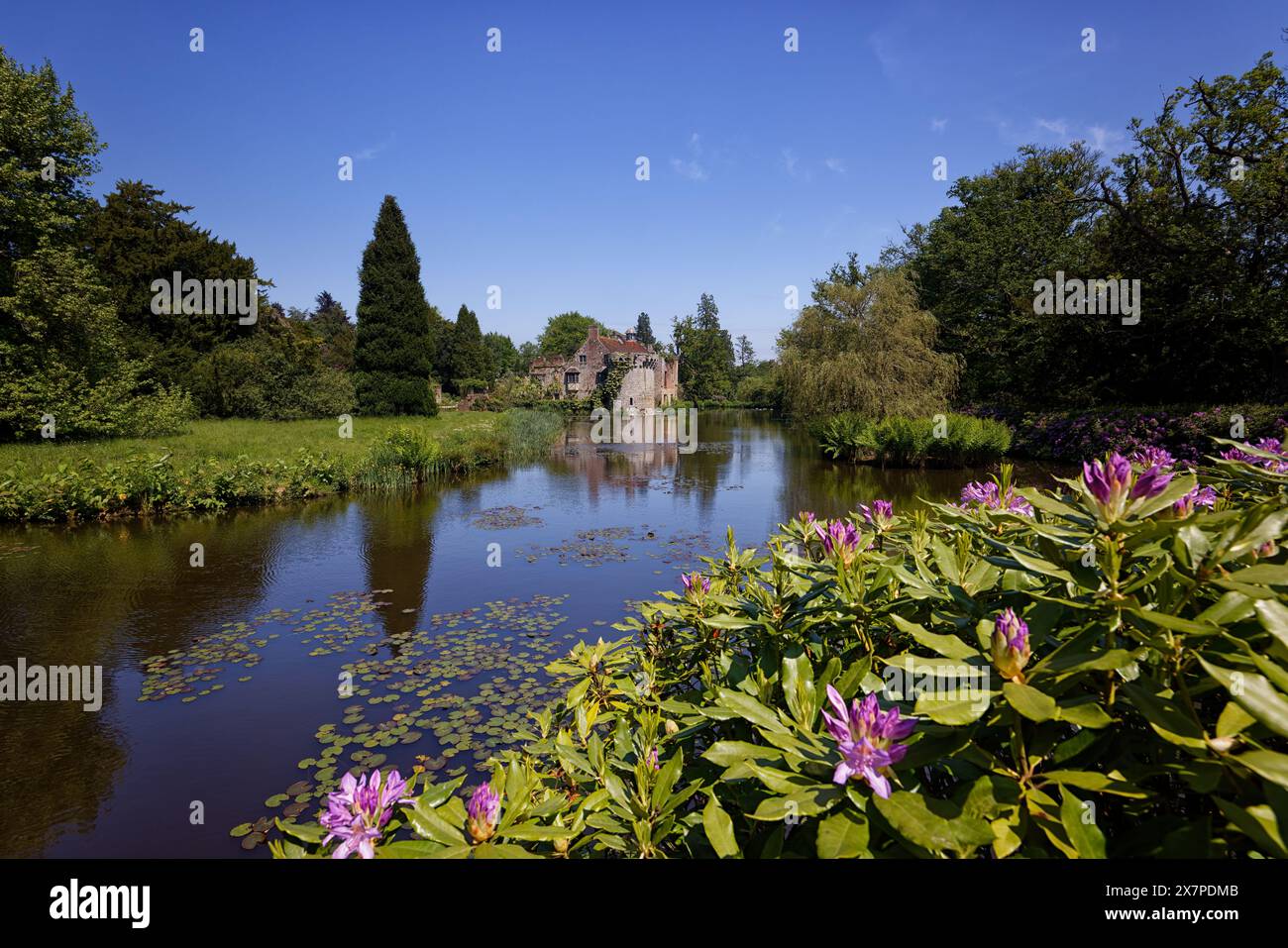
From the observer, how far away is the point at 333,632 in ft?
21.4

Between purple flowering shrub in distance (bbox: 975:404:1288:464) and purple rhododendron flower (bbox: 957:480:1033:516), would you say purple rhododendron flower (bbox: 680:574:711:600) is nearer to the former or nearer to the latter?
purple rhododendron flower (bbox: 957:480:1033:516)

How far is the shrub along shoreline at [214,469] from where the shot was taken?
35.4 feet

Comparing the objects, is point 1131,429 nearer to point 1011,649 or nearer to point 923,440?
point 923,440

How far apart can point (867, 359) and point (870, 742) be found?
22.3 metres

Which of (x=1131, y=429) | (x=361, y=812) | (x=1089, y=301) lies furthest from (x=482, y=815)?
(x=1089, y=301)

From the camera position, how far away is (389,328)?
29969 millimetres

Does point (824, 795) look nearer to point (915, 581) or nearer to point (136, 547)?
point (915, 581)

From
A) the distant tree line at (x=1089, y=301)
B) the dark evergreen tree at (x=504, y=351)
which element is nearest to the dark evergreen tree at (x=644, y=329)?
the dark evergreen tree at (x=504, y=351)

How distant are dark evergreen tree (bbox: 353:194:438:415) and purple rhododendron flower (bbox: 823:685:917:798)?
32166 millimetres

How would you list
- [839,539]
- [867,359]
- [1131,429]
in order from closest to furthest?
[839,539]
[1131,429]
[867,359]

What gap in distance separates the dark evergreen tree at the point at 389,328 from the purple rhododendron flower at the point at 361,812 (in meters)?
31.7

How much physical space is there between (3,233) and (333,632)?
1872 cm

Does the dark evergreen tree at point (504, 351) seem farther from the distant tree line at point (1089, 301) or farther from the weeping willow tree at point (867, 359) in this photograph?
the weeping willow tree at point (867, 359)
